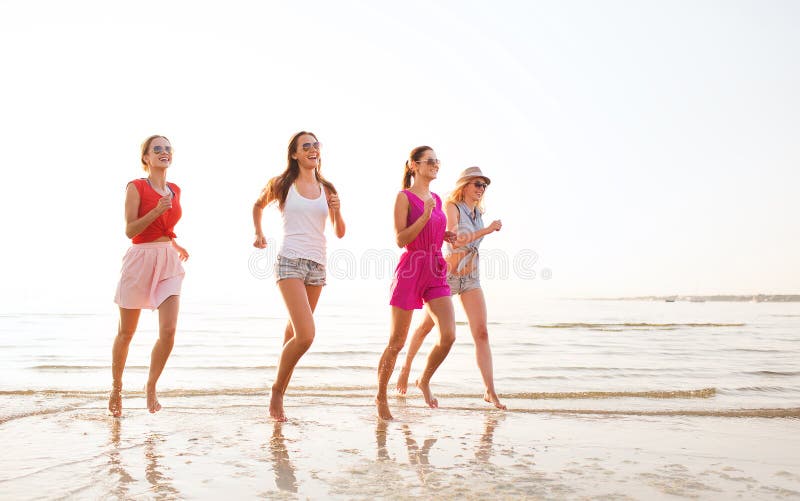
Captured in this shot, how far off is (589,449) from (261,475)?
7.43ft

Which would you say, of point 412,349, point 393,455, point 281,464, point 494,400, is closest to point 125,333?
point 281,464

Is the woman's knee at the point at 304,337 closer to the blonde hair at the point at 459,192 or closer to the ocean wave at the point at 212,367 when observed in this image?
the blonde hair at the point at 459,192

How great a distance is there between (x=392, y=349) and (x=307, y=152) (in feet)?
6.08

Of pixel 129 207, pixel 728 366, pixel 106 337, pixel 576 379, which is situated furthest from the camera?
pixel 106 337

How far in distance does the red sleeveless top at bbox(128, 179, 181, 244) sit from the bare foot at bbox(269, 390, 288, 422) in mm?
1644

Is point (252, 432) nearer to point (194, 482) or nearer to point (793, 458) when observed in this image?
Result: point (194, 482)

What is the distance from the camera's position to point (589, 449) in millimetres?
4605

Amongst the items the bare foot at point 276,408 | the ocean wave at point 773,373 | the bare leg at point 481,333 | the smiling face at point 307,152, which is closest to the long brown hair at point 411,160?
the smiling face at point 307,152

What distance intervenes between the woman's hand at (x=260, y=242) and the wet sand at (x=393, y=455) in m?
1.44

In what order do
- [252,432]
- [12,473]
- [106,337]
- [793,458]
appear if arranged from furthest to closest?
[106,337] → [252,432] → [793,458] → [12,473]

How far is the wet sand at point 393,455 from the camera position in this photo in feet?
11.6

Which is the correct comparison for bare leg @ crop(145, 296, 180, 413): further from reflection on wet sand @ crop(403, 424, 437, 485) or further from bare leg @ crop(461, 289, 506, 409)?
bare leg @ crop(461, 289, 506, 409)

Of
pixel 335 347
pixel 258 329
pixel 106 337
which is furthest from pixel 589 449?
pixel 258 329

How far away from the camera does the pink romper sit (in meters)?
5.75
